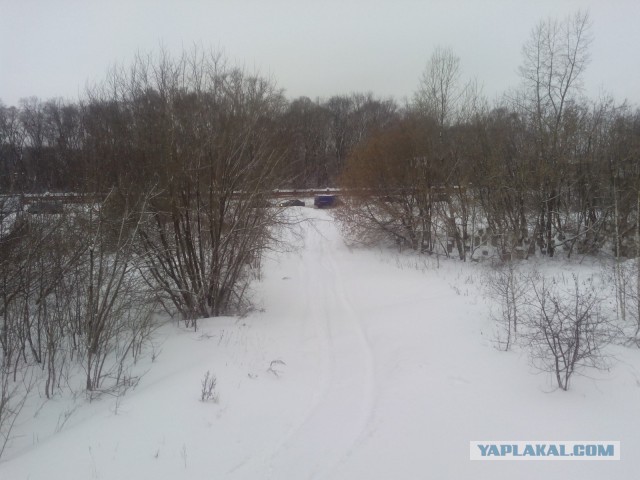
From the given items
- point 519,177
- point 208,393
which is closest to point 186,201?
point 208,393

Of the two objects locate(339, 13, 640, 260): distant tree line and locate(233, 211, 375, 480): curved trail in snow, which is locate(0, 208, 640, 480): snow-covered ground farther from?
locate(339, 13, 640, 260): distant tree line

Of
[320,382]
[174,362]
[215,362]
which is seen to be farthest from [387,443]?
[174,362]

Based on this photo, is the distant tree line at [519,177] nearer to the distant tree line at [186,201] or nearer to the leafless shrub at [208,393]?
the distant tree line at [186,201]

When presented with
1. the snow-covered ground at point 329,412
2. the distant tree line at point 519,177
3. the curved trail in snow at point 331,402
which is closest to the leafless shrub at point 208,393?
the snow-covered ground at point 329,412

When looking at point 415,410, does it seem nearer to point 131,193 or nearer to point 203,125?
point 131,193

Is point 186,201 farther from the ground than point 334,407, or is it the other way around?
point 186,201

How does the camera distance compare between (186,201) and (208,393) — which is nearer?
(208,393)

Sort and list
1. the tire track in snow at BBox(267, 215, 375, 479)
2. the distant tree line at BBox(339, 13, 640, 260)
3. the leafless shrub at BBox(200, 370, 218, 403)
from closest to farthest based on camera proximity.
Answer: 1. the tire track in snow at BBox(267, 215, 375, 479)
2. the leafless shrub at BBox(200, 370, 218, 403)
3. the distant tree line at BBox(339, 13, 640, 260)

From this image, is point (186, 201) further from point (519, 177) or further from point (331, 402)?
point (519, 177)

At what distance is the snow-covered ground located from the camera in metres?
3.68

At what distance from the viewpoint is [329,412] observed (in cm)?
471

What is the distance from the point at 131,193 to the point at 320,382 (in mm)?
4992

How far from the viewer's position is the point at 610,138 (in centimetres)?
1450

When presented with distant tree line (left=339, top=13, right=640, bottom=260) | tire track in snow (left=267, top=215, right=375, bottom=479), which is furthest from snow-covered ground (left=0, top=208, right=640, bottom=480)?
distant tree line (left=339, top=13, right=640, bottom=260)
